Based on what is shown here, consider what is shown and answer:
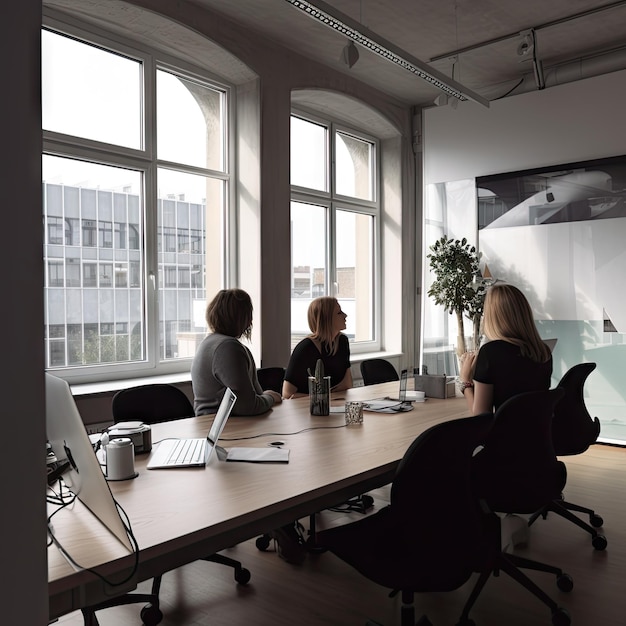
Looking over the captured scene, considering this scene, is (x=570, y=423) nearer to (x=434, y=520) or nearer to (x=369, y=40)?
(x=434, y=520)

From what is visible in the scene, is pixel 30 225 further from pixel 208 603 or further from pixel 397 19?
pixel 397 19

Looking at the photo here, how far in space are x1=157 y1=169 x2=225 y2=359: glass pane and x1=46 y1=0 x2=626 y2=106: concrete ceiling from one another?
1169 millimetres

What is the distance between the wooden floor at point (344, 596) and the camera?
2.80m

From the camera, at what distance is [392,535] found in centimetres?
217

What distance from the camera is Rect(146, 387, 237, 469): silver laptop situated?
234cm

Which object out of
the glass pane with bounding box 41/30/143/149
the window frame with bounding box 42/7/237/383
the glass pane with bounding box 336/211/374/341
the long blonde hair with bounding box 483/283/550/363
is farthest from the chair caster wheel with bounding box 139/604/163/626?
the glass pane with bounding box 336/211/374/341

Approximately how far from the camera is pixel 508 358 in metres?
3.24

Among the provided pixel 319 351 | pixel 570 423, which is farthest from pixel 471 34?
pixel 570 423

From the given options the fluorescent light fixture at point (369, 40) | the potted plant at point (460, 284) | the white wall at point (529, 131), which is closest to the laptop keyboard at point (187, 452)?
the fluorescent light fixture at point (369, 40)

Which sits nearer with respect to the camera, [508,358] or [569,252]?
[508,358]

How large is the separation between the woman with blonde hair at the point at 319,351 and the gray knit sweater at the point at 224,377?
861mm

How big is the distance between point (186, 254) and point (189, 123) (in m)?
Result: 1.24

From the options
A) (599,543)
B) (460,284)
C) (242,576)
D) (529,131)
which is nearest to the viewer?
(242,576)

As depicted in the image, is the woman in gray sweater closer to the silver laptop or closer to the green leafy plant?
the green leafy plant
